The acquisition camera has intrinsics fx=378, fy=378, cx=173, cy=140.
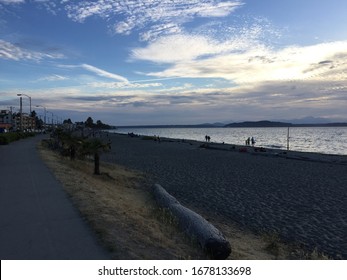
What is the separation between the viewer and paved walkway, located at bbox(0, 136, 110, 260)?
6426 mm

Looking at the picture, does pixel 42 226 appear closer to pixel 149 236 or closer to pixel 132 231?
pixel 132 231

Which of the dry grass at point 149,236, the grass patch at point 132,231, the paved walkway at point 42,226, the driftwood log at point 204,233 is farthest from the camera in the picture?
the driftwood log at point 204,233

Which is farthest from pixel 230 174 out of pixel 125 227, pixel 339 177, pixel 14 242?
pixel 14 242

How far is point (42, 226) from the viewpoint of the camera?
8188 mm

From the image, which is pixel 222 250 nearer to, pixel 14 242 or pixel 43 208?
pixel 14 242

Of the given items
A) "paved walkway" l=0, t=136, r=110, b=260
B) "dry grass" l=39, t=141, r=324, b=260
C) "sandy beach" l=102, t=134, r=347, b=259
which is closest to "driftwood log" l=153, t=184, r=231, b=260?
"dry grass" l=39, t=141, r=324, b=260

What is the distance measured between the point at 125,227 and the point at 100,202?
2886 millimetres

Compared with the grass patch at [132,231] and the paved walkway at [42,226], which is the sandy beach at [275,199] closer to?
the grass patch at [132,231]

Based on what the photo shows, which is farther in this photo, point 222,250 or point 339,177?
point 339,177

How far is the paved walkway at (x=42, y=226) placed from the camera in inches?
253

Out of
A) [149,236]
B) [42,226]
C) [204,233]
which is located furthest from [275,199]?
[42,226]

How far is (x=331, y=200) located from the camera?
1611 cm

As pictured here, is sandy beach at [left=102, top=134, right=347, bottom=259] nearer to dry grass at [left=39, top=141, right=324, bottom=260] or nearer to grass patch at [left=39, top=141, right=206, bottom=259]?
dry grass at [left=39, top=141, right=324, bottom=260]

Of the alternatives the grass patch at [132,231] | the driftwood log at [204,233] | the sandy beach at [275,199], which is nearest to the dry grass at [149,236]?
the grass patch at [132,231]
